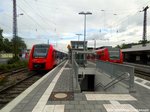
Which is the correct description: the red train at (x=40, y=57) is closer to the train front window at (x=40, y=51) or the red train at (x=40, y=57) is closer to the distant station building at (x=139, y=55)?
the train front window at (x=40, y=51)

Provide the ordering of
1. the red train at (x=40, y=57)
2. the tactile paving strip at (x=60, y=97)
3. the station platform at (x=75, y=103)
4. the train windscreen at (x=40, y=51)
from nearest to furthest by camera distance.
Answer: the station platform at (x=75, y=103)
the tactile paving strip at (x=60, y=97)
the red train at (x=40, y=57)
the train windscreen at (x=40, y=51)

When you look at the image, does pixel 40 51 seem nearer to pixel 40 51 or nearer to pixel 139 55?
pixel 40 51

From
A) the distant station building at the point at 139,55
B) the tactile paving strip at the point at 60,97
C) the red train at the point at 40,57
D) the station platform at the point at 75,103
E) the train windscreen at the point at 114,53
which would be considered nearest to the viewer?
the station platform at the point at 75,103

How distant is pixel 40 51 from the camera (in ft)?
73.5

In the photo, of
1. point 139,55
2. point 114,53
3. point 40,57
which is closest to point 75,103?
point 40,57

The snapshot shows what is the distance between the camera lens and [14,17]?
33.1 meters

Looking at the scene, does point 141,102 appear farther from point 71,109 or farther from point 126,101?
point 71,109

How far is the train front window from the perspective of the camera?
72.9ft

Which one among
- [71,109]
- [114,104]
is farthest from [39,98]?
[114,104]

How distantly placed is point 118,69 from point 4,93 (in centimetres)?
622

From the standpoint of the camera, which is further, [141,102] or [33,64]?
[33,64]

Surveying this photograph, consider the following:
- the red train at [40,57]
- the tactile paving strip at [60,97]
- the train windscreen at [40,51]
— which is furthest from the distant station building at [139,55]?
the tactile paving strip at [60,97]

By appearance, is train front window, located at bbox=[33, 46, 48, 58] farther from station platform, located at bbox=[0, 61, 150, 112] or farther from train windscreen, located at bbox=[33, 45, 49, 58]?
station platform, located at bbox=[0, 61, 150, 112]

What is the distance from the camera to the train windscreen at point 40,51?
72.9 ft
